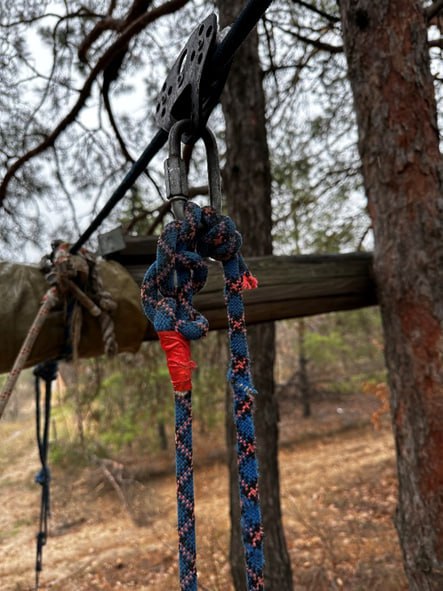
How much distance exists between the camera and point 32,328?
1.14 meters

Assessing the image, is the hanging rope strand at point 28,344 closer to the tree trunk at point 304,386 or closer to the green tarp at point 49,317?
the green tarp at point 49,317

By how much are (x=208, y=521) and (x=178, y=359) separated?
5626 mm

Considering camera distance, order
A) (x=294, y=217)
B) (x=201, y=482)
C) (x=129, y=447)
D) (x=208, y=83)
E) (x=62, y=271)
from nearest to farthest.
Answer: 1. (x=208, y=83)
2. (x=62, y=271)
3. (x=294, y=217)
4. (x=201, y=482)
5. (x=129, y=447)

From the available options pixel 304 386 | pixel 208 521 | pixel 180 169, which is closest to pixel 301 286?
pixel 180 169

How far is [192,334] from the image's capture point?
691 millimetres

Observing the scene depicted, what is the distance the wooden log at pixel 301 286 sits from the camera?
5.44ft

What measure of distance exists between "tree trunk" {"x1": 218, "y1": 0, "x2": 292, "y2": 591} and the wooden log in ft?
2.91

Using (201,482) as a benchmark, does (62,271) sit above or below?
above

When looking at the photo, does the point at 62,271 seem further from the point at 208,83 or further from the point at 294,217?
the point at 294,217

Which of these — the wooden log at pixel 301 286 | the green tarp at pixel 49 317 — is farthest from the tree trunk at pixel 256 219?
the green tarp at pixel 49 317

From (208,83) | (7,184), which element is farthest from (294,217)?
(208,83)

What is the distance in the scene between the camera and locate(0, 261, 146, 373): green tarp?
123 cm

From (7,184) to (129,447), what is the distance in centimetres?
731

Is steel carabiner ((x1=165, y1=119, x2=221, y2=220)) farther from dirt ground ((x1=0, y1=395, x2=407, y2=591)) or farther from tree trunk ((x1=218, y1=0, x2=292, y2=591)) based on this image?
dirt ground ((x1=0, y1=395, x2=407, y2=591))
